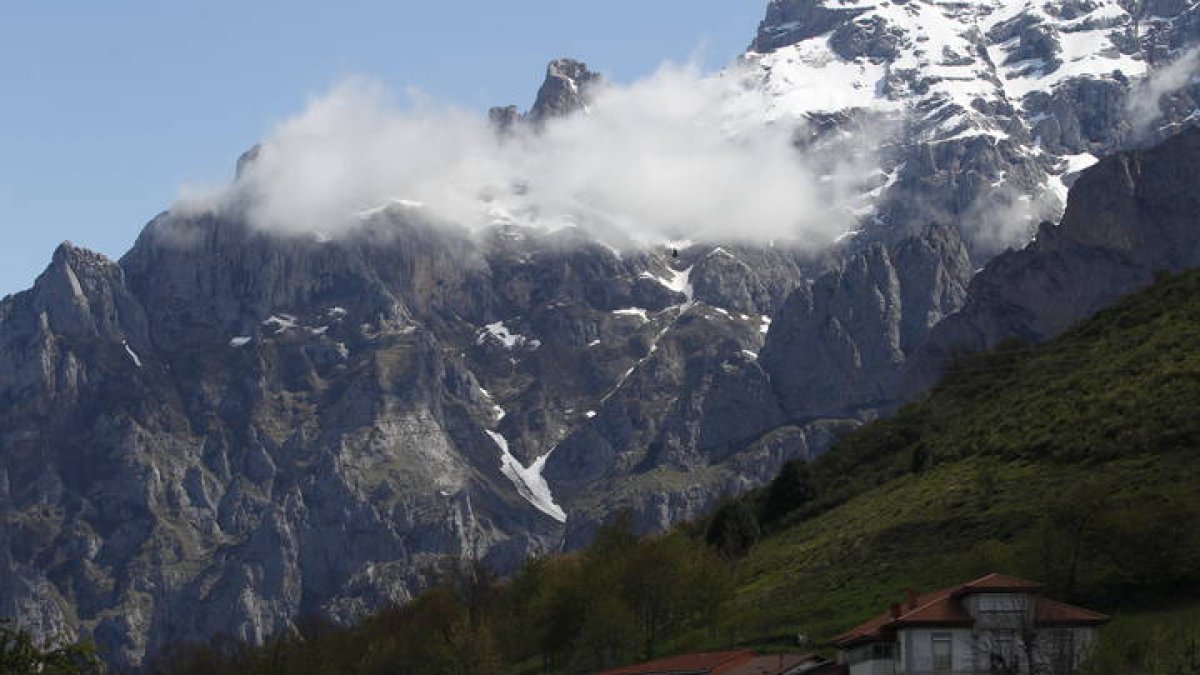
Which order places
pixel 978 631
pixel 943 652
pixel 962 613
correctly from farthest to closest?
pixel 962 613 < pixel 943 652 < pixel 978 631

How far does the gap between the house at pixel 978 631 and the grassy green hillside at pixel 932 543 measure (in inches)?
98.5

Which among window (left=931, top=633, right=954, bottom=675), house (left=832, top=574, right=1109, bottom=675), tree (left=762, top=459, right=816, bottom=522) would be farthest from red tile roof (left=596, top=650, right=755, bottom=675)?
tree (left=762, top=459, right=816, bottom=522)

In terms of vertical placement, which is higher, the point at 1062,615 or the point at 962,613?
the point at 962,613

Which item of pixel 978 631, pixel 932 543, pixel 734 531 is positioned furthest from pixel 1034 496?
pixel 734 531

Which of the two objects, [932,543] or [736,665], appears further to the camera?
[932,543]

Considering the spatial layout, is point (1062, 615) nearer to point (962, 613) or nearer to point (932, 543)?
point (962, 613)

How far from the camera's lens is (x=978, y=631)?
82.2 meters

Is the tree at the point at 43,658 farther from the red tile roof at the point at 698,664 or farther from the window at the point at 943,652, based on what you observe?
the red tile roof at the point at 698,664

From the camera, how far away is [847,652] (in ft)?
287

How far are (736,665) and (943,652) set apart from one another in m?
17.2

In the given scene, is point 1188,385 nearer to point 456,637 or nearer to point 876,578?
point 876,578

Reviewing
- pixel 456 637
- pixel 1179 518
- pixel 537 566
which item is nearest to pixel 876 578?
pixel 1179 518

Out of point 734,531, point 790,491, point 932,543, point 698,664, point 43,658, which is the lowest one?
point 43,658

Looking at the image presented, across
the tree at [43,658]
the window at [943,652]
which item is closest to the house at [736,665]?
the window at [943,652]
